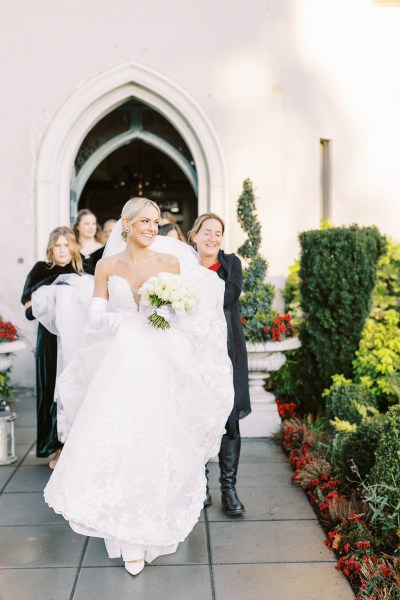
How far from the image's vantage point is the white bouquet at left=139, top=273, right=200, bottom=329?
Answer: 3695 millimetres

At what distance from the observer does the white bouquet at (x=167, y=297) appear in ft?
12.1

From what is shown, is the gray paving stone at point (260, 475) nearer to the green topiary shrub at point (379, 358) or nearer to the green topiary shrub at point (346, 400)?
the green topiary shrub at point (346, 400)

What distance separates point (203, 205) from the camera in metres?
8.59

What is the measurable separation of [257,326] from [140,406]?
2997mm

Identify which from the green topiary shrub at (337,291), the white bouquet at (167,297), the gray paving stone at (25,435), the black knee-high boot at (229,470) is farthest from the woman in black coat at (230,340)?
the gray paving stone at (25,435)

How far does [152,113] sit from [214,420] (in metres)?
6.78

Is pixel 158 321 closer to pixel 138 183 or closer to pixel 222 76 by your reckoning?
pixel 222 76

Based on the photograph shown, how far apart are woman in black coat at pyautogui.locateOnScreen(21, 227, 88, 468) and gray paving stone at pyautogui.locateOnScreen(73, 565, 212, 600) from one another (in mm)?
1927

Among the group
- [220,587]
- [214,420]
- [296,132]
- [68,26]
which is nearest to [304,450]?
[214,420]

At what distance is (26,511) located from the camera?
4.66m

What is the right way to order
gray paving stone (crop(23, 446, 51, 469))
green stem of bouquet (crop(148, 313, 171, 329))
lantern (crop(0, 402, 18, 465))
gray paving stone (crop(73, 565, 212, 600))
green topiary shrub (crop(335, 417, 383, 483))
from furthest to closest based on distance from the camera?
gray paving stone (crop(23, 446, 51, 469)), lantern (crop(0, 402, 18, 465)), green topiary shrub (crop(335, 417, 383, 483)), green stem of bouquet (crop(148, 313, 171, 329)), gray paving stone (crop(73, 565, 212, 600))

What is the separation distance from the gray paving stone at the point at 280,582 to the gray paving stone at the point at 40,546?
0.91 m

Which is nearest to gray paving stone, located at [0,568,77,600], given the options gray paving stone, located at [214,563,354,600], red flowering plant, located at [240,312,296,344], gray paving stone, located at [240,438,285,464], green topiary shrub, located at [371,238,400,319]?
gray paving stone, located at [214,563,354,600]

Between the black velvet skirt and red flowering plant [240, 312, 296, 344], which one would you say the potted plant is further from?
the black velvet skirt
